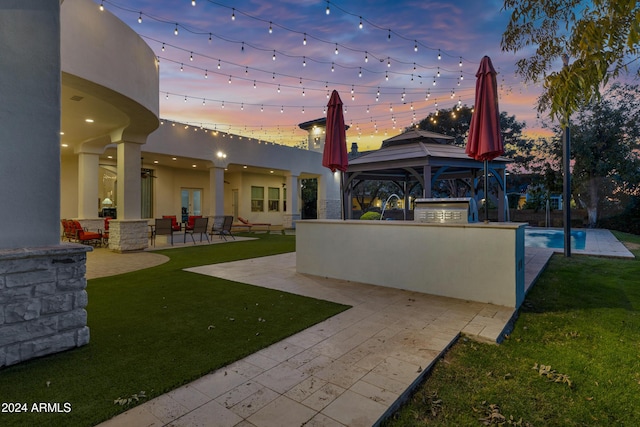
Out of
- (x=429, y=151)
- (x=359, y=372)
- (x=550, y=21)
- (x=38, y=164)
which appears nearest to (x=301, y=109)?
(x=429, y=151)

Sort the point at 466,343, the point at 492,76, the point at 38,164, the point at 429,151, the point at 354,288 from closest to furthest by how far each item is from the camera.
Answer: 1. the point at 38,164
2. the point at 466,343
3. the point at 492,76
4. the point at 354,288
5. the point at 429,151

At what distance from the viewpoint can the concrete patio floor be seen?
1817 millimetres

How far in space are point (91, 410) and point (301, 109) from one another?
12206 millimetres

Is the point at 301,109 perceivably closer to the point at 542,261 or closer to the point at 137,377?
the point at 542,261

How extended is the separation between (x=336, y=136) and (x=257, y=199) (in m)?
13.1

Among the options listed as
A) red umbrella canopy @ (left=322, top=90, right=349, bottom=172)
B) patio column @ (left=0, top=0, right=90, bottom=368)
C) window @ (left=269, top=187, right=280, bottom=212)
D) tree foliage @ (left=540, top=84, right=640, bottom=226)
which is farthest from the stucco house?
tree foliage @ (left=540, top=84, right=640, bottom=226)

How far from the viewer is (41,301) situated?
246 centimetres

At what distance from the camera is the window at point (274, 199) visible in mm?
19125

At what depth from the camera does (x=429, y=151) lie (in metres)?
9.30

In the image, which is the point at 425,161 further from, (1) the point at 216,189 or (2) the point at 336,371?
(1) the point at 216,189

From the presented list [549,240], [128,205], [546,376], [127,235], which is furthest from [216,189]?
[546,376]

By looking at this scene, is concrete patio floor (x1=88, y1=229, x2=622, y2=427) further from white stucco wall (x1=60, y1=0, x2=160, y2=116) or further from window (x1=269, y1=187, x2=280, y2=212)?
window (x1=269, y1=187, x2=280, y2=212)

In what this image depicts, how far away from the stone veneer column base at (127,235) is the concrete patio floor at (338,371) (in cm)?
691

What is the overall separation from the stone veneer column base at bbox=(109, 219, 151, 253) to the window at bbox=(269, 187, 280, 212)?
10.4m
